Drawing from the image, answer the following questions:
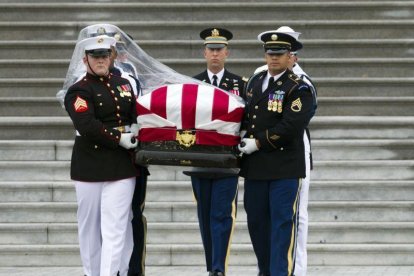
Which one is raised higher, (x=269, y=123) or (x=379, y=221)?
(x=269, y=123)

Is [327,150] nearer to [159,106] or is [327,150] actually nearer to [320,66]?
[320,66]

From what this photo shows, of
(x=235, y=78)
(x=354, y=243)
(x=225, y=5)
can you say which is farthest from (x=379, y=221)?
(x=225, y=5)

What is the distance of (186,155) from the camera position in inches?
324

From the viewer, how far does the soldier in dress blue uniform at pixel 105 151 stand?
8.41m

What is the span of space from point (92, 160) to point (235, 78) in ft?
5.02

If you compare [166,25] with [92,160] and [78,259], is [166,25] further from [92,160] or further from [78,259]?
[92,160]

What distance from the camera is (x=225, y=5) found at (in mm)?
13906

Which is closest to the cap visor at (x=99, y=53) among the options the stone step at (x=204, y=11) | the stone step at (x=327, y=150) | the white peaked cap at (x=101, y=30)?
the white peaked cap at (x=101, y=30)

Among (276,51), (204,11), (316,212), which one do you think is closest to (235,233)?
(316,212)

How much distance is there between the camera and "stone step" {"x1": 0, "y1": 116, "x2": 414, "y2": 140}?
1205 cm

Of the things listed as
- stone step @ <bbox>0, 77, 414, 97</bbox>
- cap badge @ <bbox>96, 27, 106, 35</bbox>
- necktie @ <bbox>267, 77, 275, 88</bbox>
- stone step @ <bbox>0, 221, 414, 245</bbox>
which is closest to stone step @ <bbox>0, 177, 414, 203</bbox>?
stone step @ <bbox>0, 221, 414, 245</bbox>

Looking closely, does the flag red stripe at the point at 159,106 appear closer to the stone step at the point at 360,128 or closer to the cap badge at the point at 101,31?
the cap badge at the point at 101,31

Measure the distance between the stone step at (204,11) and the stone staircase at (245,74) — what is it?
1 cm

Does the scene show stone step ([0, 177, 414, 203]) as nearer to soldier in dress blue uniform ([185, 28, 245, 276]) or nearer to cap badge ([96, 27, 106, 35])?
soldier in dress blue uniform ([185, 28, 245, 276])
